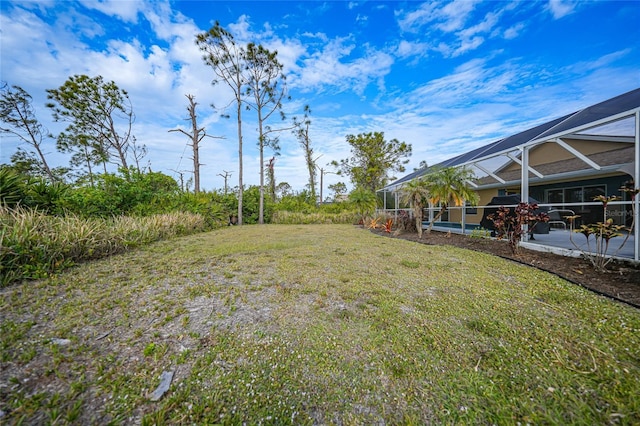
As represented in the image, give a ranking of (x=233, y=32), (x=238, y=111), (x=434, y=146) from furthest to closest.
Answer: (x=434, y=146) → (x=238, y=111) → (x=233, y=32)

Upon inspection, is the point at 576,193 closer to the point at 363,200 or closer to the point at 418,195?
the point at 418,195

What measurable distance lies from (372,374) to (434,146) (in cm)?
1605

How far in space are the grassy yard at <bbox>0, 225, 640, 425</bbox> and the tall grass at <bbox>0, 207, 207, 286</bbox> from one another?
475 mm

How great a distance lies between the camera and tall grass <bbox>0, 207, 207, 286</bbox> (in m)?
2.62

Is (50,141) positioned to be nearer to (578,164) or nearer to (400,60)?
(400,60)

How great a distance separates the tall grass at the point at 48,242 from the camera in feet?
8.60

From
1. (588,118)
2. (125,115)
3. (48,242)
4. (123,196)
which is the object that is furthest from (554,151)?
(125,115)

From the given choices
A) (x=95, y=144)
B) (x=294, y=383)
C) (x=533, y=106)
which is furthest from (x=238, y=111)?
(x=533, y=106)

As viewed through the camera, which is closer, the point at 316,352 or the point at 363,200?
the point at 316,352

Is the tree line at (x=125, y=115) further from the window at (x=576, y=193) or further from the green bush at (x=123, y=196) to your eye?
the window at (x=576, y=193)

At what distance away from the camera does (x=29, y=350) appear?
1323mm

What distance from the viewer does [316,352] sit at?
4.67 ft

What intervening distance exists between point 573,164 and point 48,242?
13.1m

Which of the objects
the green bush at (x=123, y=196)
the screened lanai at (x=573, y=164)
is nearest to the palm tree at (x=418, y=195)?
the screened lanai at (x=573, y=164)
